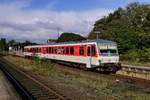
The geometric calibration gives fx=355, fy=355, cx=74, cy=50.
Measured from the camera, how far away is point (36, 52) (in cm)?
5591

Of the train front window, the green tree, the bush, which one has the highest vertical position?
the green tree

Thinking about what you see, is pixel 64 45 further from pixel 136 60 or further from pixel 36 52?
pixel 36 52

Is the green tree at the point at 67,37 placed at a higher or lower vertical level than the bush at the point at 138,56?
higher

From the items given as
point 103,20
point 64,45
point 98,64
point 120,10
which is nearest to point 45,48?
point 64,45

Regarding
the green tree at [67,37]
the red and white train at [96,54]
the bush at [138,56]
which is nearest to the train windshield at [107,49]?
the red and white train at [96,54]

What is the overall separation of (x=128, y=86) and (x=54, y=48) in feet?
79.9

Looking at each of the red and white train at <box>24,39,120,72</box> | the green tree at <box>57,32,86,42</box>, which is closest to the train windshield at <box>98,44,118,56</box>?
the red and white train at <box>24,39,120,72</box>

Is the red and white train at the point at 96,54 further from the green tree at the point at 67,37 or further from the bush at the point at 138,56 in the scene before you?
the green tree at the point at 67,37

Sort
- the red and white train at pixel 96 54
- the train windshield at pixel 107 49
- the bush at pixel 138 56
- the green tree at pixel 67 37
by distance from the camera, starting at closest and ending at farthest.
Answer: the red and white train at pixel 96 54 < the train windshield at pixel 107 49 < the bush at pixel 138 56 < the green tree at pixel 67 37

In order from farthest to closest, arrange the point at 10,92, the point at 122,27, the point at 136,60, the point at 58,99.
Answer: the point at 122,27 → the point at 136,60 → the point at 10,92 → the point at 58,99

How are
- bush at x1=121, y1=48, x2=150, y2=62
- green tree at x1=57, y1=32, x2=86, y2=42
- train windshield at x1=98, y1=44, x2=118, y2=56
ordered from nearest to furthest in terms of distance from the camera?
train windshield at x1=98, y1=44, x2=118, y2=56 < bush at x1=121, y1=48, x2=150, y2=62 < green tree at x1=57, y1=32, x2=86, y2=42

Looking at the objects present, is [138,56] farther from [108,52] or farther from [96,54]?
[96,54]

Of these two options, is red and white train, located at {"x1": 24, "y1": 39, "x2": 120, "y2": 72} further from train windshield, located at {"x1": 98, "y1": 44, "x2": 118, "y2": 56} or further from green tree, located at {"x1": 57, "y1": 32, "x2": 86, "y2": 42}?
green tree, located at {"x1": 57, "y1": 32, "x2": 86, "y2": 42}

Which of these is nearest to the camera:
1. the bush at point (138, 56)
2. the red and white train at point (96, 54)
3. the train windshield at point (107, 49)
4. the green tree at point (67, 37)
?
the red and white train at point (96, 54)
